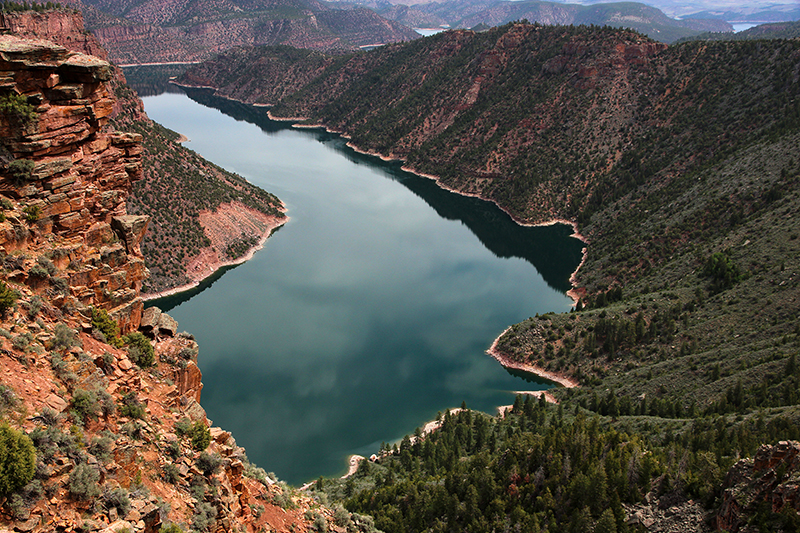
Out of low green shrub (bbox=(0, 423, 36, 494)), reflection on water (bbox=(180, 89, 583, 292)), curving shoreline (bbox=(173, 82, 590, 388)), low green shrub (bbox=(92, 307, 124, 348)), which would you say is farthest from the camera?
reflection on water (bbox=(180, 89, 583, 292))

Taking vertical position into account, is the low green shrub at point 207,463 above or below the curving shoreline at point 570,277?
below

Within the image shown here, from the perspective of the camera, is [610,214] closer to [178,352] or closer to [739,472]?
[739,472]

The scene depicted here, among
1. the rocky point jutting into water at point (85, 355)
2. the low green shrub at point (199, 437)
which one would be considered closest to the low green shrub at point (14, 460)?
the rocky point jutting into water at point (85, 355)

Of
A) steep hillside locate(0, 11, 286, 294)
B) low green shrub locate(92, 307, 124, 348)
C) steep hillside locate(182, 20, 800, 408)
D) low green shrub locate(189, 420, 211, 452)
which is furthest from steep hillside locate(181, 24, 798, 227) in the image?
low green shrub locate(92, 307, 124, 348)

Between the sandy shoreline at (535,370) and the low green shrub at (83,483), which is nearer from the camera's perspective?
the low green shrub at (83,483)

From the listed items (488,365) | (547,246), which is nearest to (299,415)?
(488,365)

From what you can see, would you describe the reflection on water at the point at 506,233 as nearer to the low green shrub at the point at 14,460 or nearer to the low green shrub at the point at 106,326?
the low green shrub at the point at 106,326

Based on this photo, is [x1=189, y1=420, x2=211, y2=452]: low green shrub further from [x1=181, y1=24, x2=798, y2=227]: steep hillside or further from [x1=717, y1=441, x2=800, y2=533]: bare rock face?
[x1=181, y1=24, x2=798, y2=227]: steep hillside
